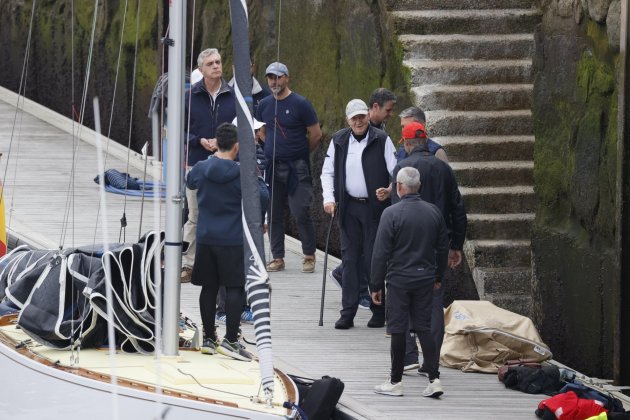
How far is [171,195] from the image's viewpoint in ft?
25.6

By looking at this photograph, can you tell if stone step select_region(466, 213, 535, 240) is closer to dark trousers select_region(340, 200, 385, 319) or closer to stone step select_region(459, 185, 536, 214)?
stone step select_region(459, 185, 536, 214)

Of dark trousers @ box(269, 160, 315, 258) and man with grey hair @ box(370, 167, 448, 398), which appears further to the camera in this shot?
dark trousers @ box(269, 160, 315, 258)

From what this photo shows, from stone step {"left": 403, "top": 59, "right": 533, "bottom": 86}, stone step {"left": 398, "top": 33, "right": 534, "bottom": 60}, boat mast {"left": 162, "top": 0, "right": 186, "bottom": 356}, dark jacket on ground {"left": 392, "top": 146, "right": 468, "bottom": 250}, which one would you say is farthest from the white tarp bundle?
stone step {"left": 398, "top": 33, "right": 534, "bottom": 60}

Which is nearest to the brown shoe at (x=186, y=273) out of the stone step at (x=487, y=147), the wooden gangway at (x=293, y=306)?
the wooden gangway at (x=293, y=306)

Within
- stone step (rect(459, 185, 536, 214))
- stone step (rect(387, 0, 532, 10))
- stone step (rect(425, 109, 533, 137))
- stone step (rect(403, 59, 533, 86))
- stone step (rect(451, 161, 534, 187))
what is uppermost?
stone step (rect(387, 0, 532, 10))

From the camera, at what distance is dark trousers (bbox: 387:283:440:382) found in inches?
366

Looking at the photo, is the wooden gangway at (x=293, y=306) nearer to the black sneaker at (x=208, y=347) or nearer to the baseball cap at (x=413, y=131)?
the black sneaker at (x=208, y=347)

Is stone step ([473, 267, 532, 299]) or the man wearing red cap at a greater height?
the man wearing red cap

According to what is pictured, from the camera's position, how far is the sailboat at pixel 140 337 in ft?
23.5

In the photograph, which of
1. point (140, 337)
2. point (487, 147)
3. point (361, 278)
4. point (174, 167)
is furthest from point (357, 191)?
→ point (174, 167)

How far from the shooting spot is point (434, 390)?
9414 millimetres

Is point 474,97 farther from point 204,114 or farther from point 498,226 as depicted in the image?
point 204,114

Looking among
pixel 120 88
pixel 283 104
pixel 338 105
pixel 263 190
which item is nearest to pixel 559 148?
pixel 283 104

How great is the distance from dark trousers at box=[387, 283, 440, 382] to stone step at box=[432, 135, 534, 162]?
169 inches
